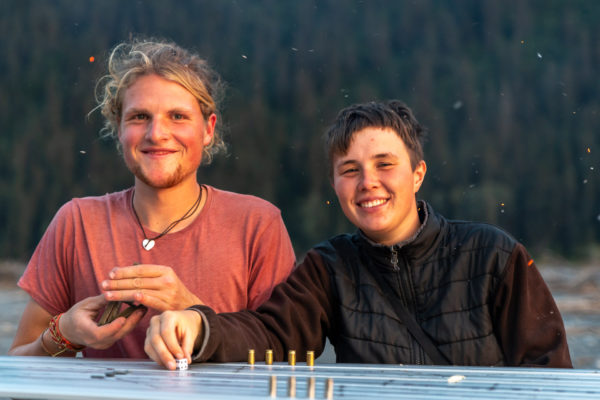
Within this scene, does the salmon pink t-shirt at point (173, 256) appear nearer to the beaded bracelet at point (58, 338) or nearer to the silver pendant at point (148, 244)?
the silver pendant at point (148, 244)

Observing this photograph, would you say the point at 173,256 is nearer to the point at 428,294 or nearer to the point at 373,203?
the point at 373,203

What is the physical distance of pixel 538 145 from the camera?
8.88 meters

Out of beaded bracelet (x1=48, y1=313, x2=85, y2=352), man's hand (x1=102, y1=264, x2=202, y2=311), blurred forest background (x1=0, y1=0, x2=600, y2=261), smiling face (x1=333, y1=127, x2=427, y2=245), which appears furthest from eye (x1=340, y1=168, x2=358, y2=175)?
blurred forest background (x1=0, y1=0, x2=600, y2=261)

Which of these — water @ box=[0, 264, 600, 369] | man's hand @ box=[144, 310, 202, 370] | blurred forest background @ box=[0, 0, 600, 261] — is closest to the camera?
man's hand @ box=[144, 310, 202, 370]

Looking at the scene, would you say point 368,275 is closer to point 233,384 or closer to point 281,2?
point 233,384

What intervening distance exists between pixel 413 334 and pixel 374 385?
55 cm

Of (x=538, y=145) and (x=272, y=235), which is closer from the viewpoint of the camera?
(x=272, y=235)

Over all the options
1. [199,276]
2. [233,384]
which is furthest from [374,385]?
[199,276]

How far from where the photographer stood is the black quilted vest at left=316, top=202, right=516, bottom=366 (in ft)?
5.92

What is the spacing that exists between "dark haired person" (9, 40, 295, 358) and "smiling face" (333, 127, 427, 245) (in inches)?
10.9

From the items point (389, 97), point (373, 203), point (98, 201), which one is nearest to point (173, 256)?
point (98, 201)

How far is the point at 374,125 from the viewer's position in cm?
196

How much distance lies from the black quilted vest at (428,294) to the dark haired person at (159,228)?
0.79 feet

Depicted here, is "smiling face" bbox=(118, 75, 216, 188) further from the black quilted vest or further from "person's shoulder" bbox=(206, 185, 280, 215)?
the black quilted vest
